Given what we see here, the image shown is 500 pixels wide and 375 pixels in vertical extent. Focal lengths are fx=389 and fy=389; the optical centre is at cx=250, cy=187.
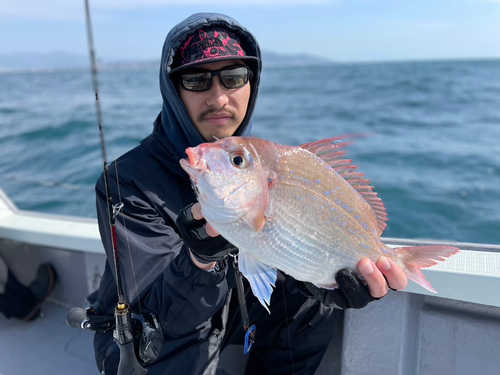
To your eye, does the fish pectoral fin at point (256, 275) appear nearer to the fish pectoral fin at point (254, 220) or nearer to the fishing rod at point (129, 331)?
the fish pectoral fin at point (254, 220)

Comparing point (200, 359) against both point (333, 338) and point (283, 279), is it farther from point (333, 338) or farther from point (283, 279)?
point (333, 338)

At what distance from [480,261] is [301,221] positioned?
1.17 meters

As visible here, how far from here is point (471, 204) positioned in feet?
23.8

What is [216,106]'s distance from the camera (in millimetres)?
2014

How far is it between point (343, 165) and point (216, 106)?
809 millimetres

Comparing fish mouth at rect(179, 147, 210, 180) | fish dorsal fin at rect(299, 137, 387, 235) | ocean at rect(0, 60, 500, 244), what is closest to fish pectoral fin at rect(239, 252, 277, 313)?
fish mouth at rect(179, 147, 210, 180)

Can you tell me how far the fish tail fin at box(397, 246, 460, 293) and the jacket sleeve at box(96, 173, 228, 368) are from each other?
723 millimetres

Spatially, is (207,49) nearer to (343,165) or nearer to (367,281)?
(343,165)

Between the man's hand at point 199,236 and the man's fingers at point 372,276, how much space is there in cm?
51

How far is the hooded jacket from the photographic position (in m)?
1.56

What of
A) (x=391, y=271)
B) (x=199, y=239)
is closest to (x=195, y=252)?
(x=199, y=239)

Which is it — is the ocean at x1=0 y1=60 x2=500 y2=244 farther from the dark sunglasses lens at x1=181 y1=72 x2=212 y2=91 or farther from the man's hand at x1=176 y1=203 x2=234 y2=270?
the man's hand at x1=176 y1=203 x2=234 y2=270

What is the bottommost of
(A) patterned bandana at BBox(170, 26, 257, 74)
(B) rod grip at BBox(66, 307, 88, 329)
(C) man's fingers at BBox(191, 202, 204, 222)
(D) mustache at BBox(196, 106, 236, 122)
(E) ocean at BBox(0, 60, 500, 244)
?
(E) ocean at BBox(0, 60, 500, 244)

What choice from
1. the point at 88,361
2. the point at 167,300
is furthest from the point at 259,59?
the point at 88,361
